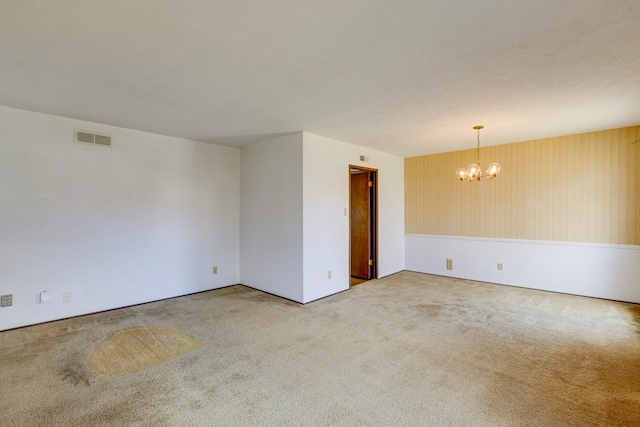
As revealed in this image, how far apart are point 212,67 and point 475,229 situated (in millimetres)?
A: 5019

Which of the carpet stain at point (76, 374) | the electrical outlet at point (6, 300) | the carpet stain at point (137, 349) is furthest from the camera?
the electrical outlet at point (6, 300)

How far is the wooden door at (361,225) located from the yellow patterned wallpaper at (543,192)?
4.05 ft

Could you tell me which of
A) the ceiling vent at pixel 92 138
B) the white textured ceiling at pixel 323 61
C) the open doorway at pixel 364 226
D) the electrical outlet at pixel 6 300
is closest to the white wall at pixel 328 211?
the open doorway at pixel 364 226

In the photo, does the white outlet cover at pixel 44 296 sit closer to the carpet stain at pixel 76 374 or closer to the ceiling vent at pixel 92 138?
the carpet stain at pixel 76 374

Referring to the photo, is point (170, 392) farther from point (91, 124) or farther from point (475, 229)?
point (475, 229)

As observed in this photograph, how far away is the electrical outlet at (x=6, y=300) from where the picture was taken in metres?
3.20

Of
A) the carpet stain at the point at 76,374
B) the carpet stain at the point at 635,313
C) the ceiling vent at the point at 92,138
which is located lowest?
the carpet stain at the point at 635,313

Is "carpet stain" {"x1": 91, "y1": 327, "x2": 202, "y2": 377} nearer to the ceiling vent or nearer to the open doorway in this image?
the ceiling vent

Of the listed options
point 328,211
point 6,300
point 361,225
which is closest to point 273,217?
point 328,211

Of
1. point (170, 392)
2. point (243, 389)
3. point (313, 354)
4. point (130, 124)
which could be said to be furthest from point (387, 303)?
point (130, 124)

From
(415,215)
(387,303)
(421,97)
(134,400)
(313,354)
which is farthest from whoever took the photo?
(415,215)

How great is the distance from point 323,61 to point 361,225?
Answer: 12.7 ft

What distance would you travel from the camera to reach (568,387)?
2178mm

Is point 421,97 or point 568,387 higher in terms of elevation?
point 421,97
